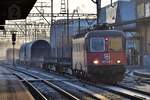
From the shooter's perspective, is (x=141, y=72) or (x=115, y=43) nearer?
(x=115, y=43)

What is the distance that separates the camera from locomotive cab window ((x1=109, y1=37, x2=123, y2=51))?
92.6 ft

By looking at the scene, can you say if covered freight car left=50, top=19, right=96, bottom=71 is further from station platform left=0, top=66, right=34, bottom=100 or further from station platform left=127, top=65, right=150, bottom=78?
station platform left=0, top=66, right=34, bottom=100

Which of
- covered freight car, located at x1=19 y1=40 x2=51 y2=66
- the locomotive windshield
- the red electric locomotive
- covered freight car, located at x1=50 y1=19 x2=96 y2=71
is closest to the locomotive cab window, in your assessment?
the red electric locomotive

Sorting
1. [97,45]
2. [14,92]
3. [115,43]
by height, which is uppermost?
[115,43]

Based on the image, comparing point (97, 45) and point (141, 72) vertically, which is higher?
point (97, 45)

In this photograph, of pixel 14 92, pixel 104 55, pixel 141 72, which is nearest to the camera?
pixel 14 92

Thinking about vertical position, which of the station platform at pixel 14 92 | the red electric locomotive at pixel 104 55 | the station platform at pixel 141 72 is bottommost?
the station platform at pixel 14 92

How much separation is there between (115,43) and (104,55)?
913 mm

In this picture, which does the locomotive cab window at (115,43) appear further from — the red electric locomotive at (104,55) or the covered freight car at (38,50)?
the covered freight car at (38,50)

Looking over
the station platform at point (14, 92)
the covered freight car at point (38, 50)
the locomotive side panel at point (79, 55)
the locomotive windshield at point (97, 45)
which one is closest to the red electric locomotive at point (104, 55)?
the locomotive windshield at point (97, 45)

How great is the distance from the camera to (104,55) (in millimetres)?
28094

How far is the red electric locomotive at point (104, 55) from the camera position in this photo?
27.9 meters

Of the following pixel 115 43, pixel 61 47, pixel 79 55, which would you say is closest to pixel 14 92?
pixel 115 43

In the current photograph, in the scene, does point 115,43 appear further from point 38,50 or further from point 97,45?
point 38,50
